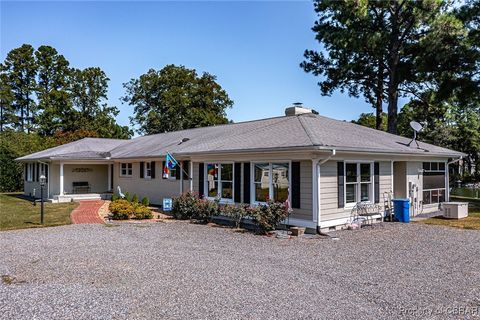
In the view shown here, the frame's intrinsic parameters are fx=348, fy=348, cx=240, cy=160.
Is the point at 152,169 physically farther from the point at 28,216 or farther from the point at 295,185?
the point at 295,185

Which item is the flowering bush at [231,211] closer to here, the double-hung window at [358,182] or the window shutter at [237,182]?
the window shutter at [237,182]

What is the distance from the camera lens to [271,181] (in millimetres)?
11617

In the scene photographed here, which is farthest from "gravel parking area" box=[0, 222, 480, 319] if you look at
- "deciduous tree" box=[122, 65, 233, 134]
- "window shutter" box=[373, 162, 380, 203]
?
"deciduous tree" box=[122, 65, 233, 134]

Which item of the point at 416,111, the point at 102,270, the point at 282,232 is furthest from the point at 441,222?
the point at 416,111

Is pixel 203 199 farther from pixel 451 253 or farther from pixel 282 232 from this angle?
pixel 451 253

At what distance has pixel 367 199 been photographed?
12.4m

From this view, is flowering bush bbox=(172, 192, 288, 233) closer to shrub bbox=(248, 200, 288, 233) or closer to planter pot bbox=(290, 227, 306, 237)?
shrub bbox=(248, 200, 288, 233)

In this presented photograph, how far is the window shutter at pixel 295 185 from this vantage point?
10.8 meters

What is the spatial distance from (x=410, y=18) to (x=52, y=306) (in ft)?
82.7

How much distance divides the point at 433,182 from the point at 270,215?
365 inches

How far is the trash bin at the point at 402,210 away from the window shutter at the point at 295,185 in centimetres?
450

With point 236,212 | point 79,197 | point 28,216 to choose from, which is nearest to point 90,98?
point 79,197

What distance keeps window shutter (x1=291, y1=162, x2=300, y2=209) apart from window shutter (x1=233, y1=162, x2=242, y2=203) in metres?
2.31

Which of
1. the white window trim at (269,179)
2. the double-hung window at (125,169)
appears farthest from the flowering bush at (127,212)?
the double-hung window at (125,169)
